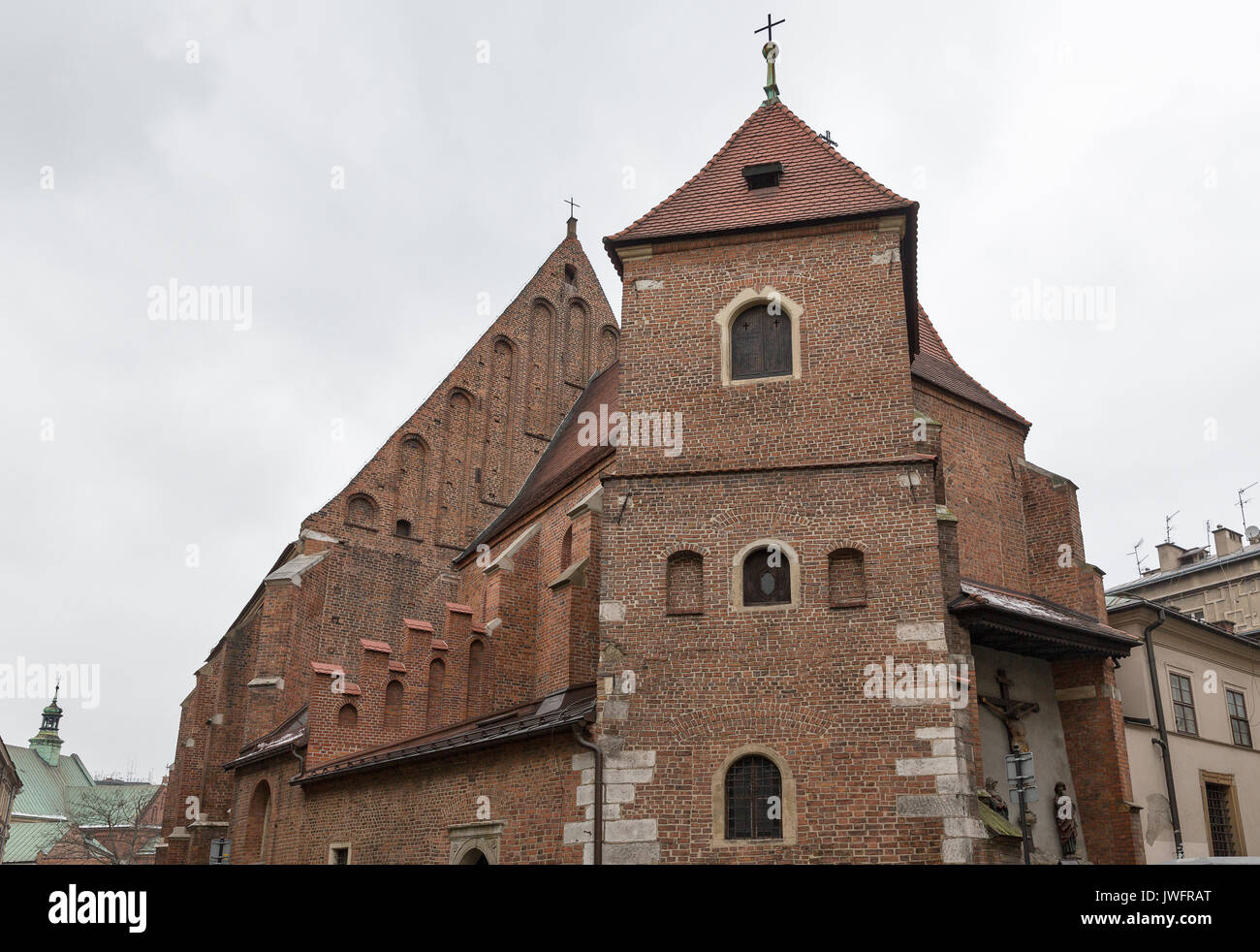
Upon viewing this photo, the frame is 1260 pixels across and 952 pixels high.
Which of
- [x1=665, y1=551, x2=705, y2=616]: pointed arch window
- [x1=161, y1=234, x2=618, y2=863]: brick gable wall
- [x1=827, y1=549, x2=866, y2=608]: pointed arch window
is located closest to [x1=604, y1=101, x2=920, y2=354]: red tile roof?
[x1=827, y1=549, x2=866, y2=608]: pointed arch window

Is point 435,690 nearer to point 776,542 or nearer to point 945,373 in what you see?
point 776,542

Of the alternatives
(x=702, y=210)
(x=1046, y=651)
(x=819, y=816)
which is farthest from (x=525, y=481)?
(x=819, y=816)

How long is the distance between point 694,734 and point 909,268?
7.68 m

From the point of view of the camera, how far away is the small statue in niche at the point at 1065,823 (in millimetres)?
15633

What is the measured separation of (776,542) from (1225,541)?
39.2 meters

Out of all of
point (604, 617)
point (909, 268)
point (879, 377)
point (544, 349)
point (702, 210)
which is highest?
point (544, 349)

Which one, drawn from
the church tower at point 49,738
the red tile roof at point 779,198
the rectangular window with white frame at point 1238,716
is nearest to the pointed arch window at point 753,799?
the red tile roof at point 779,198

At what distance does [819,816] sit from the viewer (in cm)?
1230

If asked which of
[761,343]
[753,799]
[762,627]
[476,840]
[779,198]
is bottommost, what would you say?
[476,840]

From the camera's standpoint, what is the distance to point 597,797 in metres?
12.9

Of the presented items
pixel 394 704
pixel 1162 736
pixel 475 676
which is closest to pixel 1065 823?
pixel 1162 736

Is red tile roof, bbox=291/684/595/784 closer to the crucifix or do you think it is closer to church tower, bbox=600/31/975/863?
church tower, bbox=600/31/975/863

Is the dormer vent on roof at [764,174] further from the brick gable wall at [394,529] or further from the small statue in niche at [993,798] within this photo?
the brick gable wall at [394,529]
